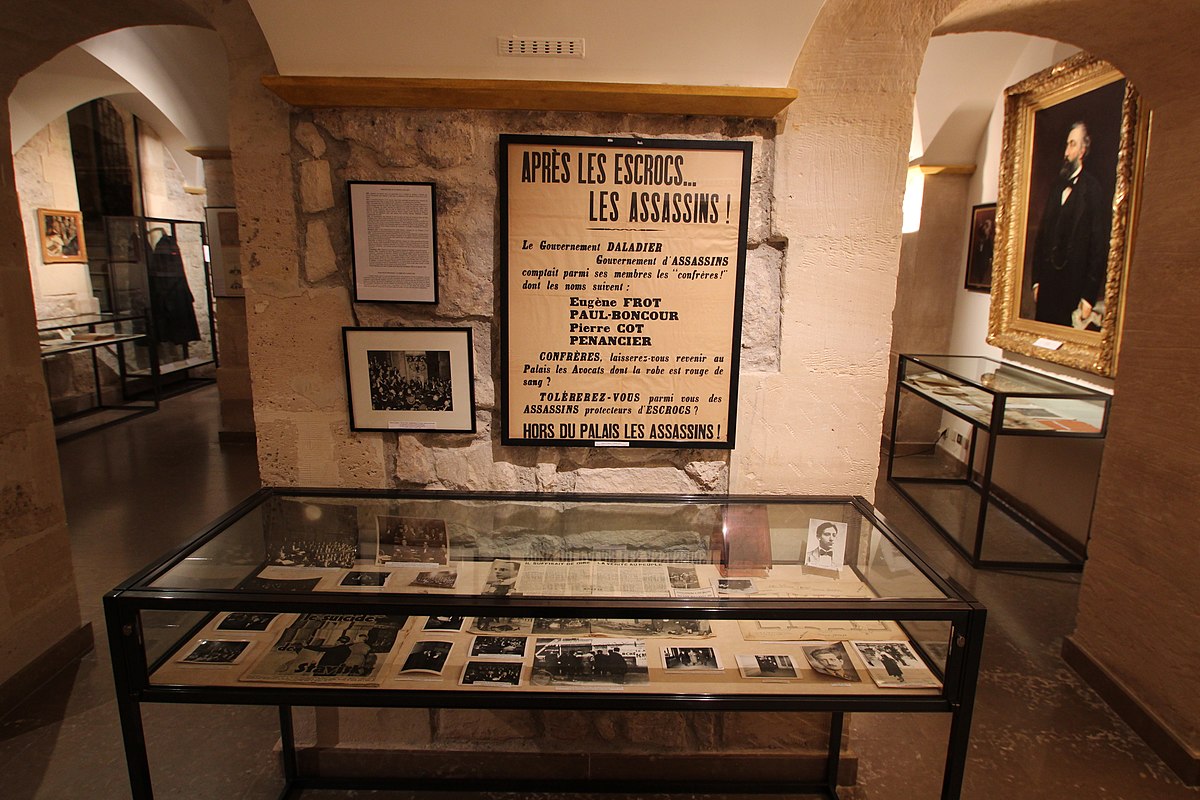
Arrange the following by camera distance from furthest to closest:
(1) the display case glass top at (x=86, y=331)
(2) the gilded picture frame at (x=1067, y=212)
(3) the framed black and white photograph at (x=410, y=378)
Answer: (1) the display case glass top at (x=86, y=331) < (2) the gilded picture frame at (x=1067, y=212) < (3) the framed black and white photograph at (x=410, y=378)

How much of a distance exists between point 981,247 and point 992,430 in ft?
7.57

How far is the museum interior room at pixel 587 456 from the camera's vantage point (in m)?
1.77

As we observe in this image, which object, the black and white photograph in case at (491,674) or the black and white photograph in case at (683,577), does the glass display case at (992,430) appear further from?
the black and white photograph in case at (491,674)

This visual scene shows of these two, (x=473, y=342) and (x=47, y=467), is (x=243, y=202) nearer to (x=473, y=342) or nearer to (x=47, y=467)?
(x=473, y=342)

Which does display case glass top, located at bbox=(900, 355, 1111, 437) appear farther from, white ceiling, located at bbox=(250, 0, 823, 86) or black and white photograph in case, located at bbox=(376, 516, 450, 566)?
black and white photograph in case, located at bbox=(376, 516, 450, 566)

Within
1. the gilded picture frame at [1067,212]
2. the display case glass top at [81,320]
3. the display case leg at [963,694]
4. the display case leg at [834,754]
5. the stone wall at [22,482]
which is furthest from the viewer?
the display case glass top at [81,320]

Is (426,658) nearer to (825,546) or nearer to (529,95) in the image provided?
(825,546)

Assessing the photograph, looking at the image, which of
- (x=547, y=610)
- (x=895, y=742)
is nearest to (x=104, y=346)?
(x=547, y=610)

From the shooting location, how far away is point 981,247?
572 centimetres

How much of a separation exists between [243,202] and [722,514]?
1763 millimetres

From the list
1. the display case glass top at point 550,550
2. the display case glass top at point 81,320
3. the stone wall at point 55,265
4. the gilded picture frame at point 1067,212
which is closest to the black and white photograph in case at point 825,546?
→ the display case glass top at point 550,550

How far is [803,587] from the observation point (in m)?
1.84

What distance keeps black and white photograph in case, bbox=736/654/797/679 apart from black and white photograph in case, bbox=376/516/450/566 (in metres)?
0.87

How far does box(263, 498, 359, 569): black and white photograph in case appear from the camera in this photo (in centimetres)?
202
